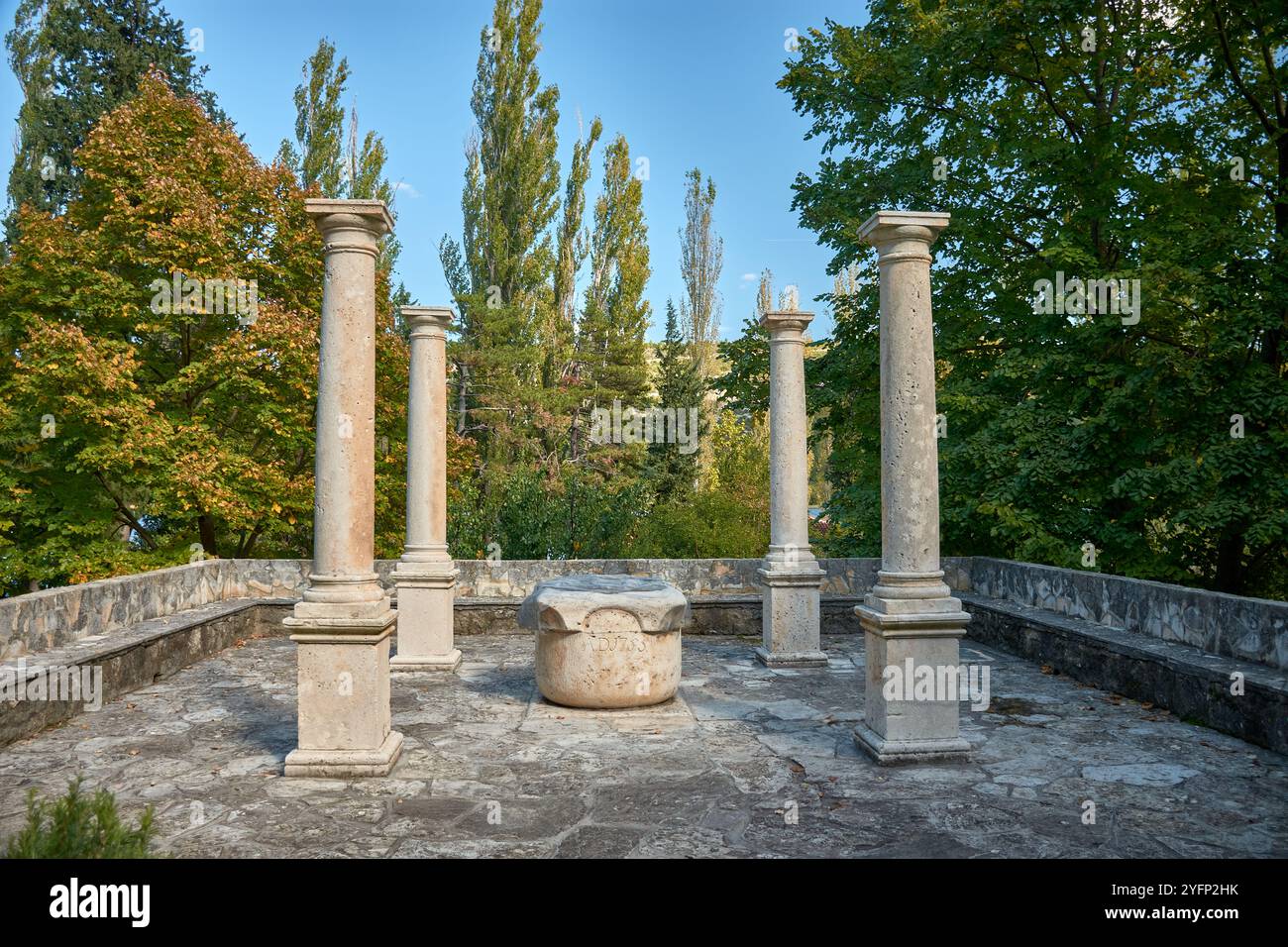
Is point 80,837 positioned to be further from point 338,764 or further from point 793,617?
point 793,617

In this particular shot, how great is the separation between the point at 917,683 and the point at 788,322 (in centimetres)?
466

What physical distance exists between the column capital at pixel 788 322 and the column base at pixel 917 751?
4.83 m

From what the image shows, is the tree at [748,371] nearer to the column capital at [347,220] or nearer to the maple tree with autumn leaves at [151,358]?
the maple tree with autumn leaves at [151,358]

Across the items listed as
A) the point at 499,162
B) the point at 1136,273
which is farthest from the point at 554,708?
the point at 499,162

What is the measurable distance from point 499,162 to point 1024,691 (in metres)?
21.8

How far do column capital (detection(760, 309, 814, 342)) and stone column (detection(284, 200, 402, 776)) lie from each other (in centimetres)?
454

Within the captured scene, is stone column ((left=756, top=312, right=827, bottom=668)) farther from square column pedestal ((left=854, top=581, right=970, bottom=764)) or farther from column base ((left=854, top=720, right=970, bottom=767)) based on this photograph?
column base ((left=854, top=720, right=970, bottom=767))

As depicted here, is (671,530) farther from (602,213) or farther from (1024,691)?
(602,213)

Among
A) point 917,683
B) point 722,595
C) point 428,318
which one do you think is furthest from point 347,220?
point 722,595

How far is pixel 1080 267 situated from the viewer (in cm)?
1197

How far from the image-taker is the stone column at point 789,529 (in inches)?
344

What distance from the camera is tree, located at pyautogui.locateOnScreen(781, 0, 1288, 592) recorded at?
1000 centimetres

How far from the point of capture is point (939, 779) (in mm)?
5047

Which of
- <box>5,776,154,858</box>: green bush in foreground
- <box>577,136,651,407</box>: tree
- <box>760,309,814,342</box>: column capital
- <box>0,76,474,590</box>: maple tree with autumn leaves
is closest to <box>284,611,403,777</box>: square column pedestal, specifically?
<box>5,776,154,858</box>: green bush in foreground
